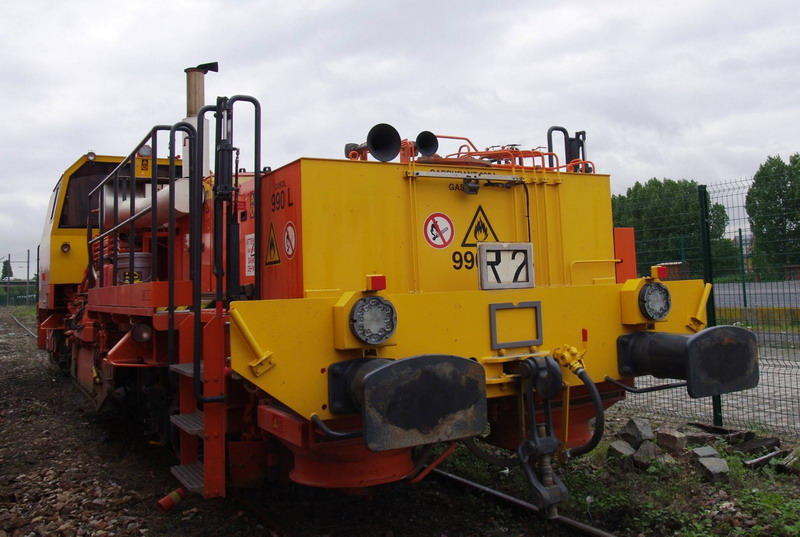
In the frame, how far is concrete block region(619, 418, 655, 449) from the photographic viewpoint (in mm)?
5396

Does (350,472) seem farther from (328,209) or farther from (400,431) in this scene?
(328,209)

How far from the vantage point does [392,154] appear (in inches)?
160

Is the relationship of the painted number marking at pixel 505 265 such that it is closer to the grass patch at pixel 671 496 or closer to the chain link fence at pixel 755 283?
the grass patch at pixel 671 496

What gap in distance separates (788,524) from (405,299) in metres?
2.62

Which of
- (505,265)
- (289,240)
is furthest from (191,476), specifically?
(505,265)

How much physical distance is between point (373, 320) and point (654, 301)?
1.84 m

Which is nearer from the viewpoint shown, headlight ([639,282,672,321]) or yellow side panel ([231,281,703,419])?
yellow side panel ([231,281,703,419])

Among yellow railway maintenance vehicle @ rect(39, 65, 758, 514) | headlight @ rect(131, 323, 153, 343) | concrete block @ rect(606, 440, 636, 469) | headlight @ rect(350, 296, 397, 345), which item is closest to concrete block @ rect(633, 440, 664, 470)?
concrete block @ rect(606, 440, 636, 469)

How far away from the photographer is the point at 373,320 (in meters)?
3.33

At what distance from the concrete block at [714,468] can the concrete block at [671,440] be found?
0.35 metres

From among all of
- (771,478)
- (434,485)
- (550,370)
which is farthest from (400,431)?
(771,478)

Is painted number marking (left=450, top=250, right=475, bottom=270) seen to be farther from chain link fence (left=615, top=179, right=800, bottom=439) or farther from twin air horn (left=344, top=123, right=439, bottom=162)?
chain link fence (left=615, top=179, right=800, bottom=439)

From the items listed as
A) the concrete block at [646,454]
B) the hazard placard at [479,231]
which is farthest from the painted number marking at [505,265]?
the concrete block at [646,454]

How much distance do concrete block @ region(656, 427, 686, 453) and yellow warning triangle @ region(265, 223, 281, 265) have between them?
3.42m
